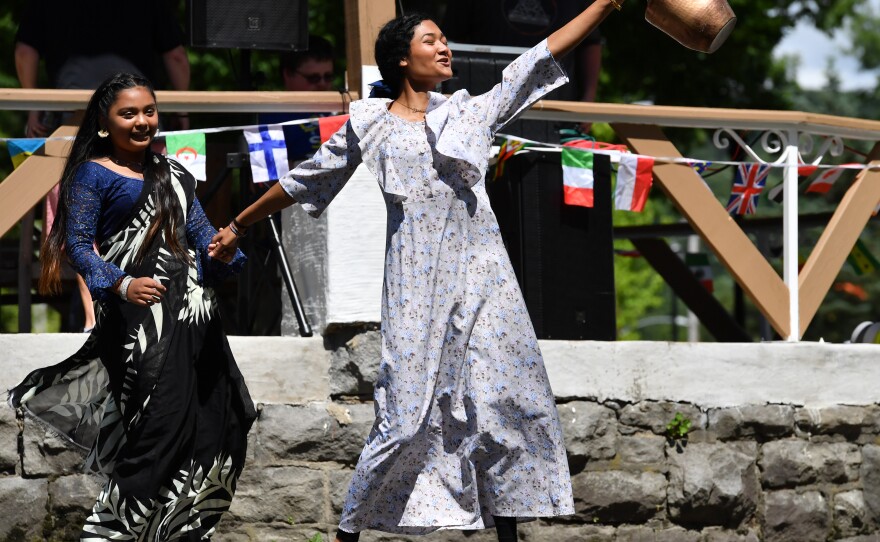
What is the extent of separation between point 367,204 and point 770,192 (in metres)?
2.40

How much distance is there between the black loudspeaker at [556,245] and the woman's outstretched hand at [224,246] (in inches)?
76.4

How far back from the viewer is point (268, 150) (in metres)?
6.09

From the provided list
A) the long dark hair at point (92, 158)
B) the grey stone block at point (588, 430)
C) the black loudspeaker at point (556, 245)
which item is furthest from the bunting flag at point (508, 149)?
the long dark hair at point (92, 158)

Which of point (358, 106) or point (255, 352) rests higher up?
point (358, 106)

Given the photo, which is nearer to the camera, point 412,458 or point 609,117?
point 412,458

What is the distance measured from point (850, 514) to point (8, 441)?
3.73 m

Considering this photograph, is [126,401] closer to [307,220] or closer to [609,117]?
[307,220]

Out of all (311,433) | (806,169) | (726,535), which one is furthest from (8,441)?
(806,169)

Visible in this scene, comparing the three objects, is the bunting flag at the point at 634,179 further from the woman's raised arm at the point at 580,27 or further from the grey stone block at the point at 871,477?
the woman's raised arm at the point at 580,27

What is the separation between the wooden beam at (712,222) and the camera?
6.44 metres

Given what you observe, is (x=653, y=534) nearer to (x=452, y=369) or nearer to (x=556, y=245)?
(x=556, y=245)

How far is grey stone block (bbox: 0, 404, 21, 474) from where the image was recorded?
564 cm

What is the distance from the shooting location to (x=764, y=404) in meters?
6.34

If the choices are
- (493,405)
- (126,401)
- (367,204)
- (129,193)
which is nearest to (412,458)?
(493,405)
